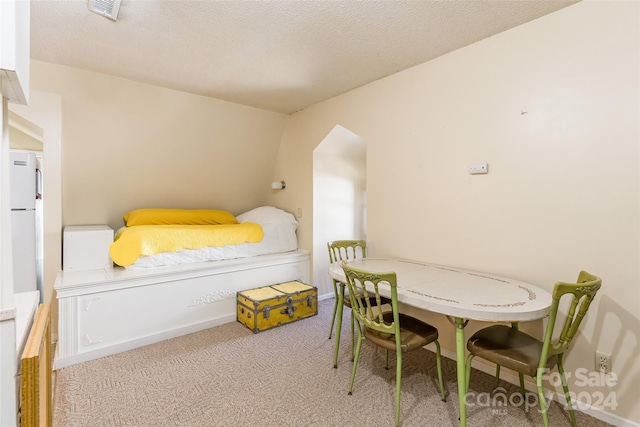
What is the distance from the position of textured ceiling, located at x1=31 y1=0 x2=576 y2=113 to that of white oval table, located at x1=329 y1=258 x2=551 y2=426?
1.78m

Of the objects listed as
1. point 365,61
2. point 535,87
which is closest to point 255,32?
point 365,61

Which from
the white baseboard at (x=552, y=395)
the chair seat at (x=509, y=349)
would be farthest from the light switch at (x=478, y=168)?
the white baseboard at (x=552, y=395)

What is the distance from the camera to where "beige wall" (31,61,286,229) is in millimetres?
3043

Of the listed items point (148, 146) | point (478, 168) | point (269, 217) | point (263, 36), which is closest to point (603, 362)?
point (478, 168)

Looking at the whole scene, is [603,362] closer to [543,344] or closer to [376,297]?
[543,344]

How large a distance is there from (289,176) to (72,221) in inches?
101

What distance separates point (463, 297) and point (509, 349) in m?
0.38

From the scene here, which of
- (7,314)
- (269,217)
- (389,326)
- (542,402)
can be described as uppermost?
(269,217)

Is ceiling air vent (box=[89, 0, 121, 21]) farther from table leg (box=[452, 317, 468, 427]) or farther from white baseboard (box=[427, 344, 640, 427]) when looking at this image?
white baseboard (box=[427, 344, 640, 427])

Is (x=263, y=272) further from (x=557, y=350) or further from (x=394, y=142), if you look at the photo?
(x=557, y=350)

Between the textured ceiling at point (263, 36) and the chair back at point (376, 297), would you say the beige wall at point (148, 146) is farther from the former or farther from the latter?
the chair back at point (376, 297)

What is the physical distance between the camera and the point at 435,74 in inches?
106

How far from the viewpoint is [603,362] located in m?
1.92

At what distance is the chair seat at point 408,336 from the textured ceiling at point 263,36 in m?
2.07
